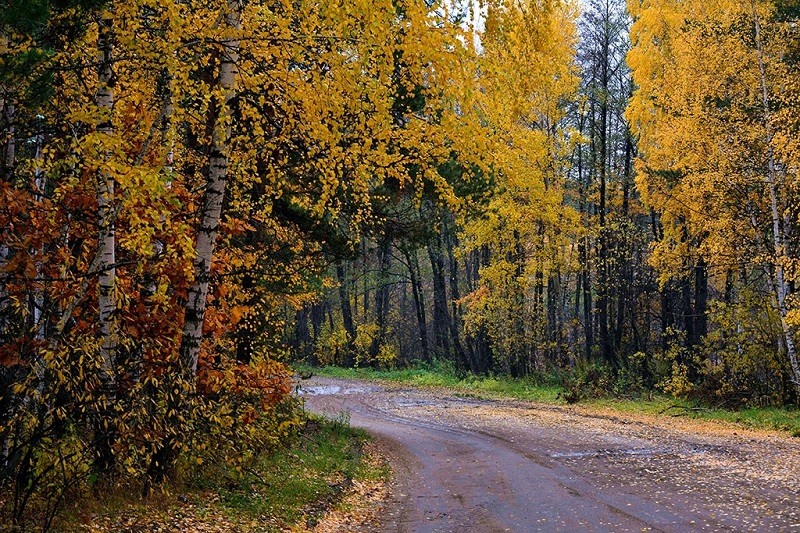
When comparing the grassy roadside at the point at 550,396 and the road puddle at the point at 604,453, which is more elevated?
the road puddle at the point at 604,453

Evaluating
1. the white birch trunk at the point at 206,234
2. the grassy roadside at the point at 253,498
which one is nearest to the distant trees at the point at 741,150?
the grassy roadside at the point at 253,498

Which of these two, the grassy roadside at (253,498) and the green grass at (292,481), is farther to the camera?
the green grass at (292,481)

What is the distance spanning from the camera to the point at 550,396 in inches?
912

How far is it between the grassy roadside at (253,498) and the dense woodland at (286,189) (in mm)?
313

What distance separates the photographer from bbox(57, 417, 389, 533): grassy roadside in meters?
6.25

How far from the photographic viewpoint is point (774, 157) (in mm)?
16359

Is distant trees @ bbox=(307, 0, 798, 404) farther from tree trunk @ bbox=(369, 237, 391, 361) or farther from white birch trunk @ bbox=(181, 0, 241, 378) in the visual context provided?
tree trunk @ bbox=(369, 237, 391, 361)

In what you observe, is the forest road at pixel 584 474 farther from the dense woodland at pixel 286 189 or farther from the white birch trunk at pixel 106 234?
the white birch trunk at pixel 106 234

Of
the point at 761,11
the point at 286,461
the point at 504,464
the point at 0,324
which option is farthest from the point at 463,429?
the point at 761,11

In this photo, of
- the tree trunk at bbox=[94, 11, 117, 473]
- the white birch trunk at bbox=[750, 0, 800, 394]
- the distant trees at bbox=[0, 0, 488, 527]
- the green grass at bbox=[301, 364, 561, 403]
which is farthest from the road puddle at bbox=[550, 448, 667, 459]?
the green grass at bbox=[301, 364, 561, 403]

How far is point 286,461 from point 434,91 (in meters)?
6.58

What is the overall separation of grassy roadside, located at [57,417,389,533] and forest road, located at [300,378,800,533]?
2.64ft

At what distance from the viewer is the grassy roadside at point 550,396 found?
16.1 metres

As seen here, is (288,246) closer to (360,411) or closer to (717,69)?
(360,411)
